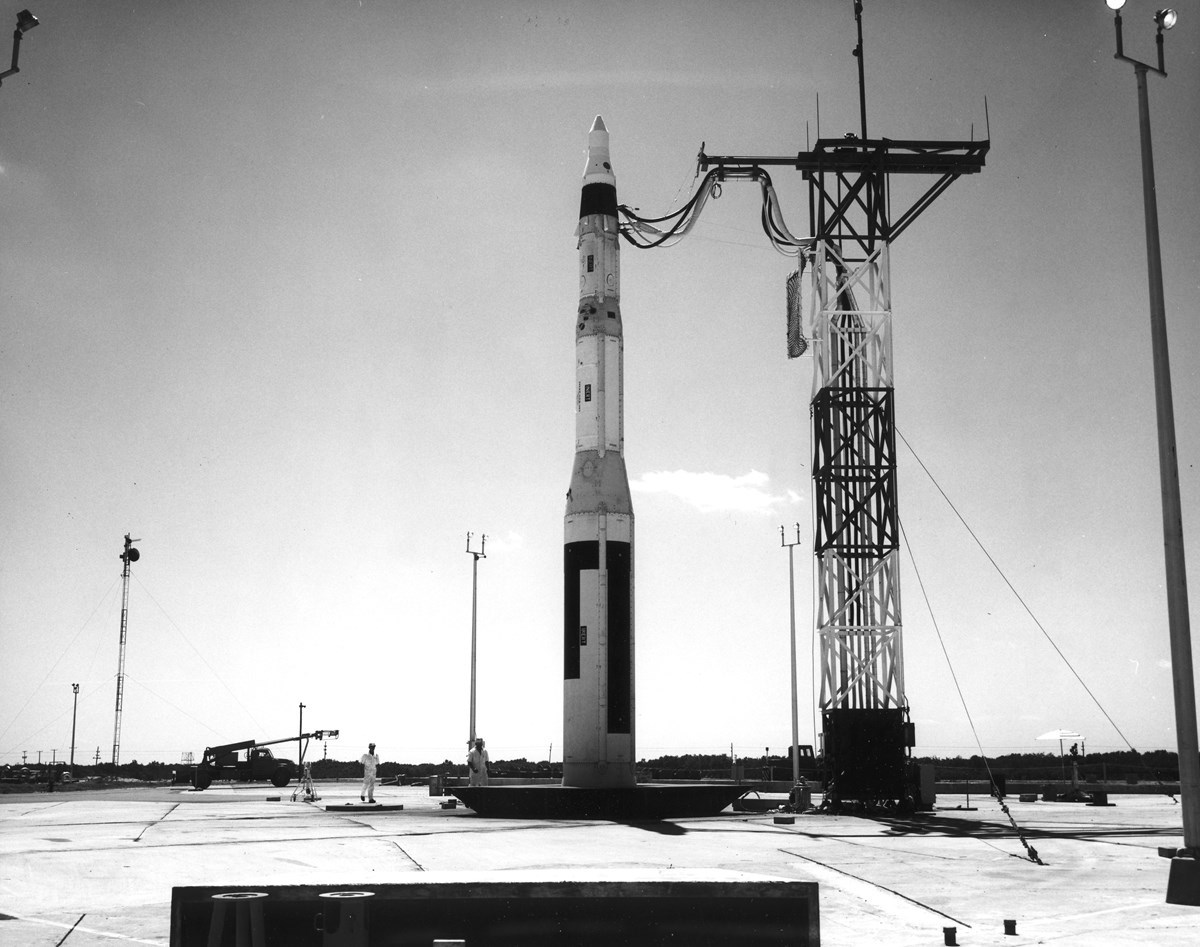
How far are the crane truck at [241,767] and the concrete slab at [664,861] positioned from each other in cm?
1746

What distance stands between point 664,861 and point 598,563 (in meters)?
14.1

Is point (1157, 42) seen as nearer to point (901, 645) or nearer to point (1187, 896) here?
point (1187, 896)

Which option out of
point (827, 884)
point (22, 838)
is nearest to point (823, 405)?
point (827, 884)

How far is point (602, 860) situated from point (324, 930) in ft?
31.2

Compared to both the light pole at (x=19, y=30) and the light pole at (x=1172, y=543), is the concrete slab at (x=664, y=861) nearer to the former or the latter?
the light pole at (x=1172, y=543)

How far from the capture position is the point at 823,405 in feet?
111

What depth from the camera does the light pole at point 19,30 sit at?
1577 cm

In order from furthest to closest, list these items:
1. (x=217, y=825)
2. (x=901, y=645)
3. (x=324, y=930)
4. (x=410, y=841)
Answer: (x=901, y=645), (x=217, y=825), (x=410, y=841), (x=324, y=930)

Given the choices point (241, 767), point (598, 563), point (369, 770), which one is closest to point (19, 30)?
point (598, 563)

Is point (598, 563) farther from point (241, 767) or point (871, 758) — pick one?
point (241, 767)

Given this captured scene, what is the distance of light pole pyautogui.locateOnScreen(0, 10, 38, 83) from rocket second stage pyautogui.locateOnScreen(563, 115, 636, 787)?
60.4 feet

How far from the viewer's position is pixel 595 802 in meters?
28.9

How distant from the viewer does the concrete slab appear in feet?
40.2

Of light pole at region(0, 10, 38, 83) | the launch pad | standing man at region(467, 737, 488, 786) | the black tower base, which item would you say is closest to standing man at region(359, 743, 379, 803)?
standing man at region(467, 737, 488, 786)
